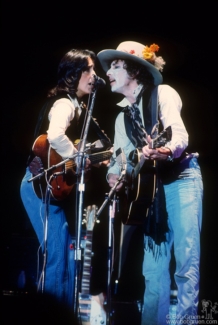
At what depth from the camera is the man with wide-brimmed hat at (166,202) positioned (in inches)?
118

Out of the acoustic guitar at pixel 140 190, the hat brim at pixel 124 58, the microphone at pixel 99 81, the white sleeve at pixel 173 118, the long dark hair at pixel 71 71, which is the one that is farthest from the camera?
the long dark hair at pixel 71 71

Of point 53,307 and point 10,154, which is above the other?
point 10,154

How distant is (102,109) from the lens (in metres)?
4.79

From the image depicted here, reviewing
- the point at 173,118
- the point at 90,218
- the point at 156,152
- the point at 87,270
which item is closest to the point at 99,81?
the point at 173,118

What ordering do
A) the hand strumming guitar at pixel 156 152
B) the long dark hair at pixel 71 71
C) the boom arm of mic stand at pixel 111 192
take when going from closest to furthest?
the hand strumming guitar at pixel 156 152
the boom arm of mic stand at pixel 111 192
the long dark hair at pixel 71 71

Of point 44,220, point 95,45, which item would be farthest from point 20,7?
point 44,220

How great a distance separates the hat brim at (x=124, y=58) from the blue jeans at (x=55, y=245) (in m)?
1.49

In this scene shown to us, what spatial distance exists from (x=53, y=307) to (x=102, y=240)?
327 cm

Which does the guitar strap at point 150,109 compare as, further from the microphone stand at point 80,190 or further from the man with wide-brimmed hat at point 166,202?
the microphone stand at point 80,190

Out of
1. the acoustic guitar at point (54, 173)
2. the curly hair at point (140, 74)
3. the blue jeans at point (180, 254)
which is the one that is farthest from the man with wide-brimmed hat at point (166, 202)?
the acoustic guitar at point (54, 173)

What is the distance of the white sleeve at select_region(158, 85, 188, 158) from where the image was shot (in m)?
3.07

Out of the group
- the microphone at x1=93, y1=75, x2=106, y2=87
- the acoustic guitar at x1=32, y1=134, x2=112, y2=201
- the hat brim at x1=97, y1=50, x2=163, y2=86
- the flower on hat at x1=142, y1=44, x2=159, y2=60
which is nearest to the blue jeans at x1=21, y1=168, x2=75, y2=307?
the acoustic guitar at x1=32, y1=134, x2=112, y2=201

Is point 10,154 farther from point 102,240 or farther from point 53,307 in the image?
point 53,307

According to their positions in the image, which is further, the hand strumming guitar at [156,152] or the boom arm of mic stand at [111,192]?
the boom arm of mic stand at [111,192]
